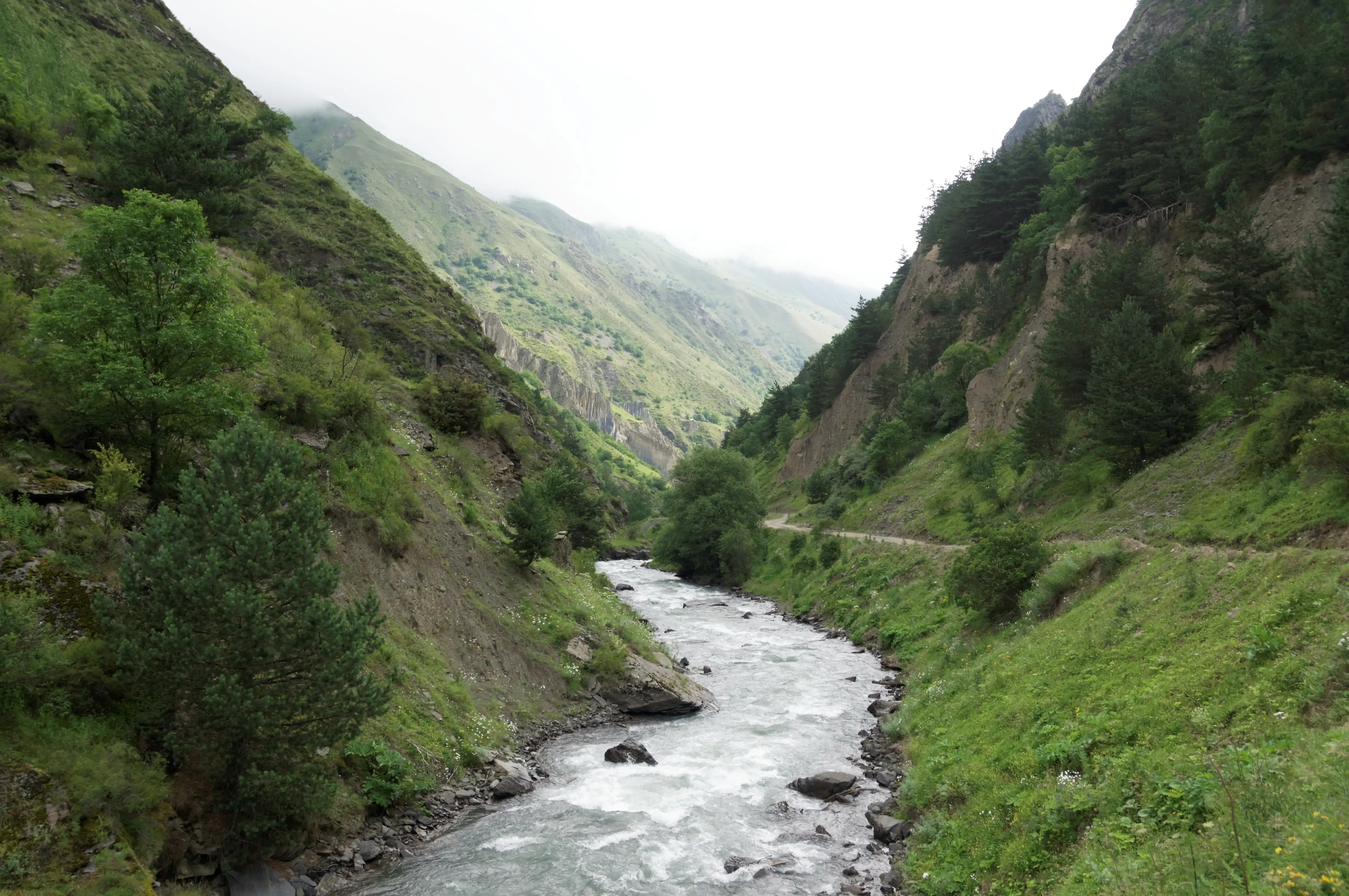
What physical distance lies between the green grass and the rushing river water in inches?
105

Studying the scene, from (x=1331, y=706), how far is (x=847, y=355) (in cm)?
9367

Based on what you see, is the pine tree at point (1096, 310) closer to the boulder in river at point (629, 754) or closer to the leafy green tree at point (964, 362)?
the leafy green tree at point (964, 362)

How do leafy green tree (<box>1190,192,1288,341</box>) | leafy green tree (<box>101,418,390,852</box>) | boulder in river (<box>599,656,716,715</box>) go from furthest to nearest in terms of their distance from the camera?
leafy green tree (<box>1190,192,1288,341</box>) → boulder in river (<box>599,656,716,715</box>) → leafy green tree (<box>101,418,390,852</box>)

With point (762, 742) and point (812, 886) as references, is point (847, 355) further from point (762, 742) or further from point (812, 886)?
point (812, 886)

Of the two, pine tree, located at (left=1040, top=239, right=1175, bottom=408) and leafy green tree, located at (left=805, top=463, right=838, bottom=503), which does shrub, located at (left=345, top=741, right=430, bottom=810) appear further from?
leafy green tree, located at (left=805, top=463, right=838, bottom=503)

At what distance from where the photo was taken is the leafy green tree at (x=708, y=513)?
7231 centimetres

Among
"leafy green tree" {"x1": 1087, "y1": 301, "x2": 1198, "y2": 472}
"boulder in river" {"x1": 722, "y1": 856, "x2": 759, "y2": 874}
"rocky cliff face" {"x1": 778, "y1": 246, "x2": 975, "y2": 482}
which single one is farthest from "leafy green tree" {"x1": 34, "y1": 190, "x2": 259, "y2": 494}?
"rocky cliff face" {"x1": 778, "y1": 246, "x2": 975, "y2": 482}

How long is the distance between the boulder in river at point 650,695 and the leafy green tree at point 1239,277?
32.6 meters

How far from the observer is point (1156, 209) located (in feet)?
172

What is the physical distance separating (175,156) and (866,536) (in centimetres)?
5212

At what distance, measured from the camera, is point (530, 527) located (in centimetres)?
3184

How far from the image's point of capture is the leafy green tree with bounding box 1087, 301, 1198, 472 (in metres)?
34.0

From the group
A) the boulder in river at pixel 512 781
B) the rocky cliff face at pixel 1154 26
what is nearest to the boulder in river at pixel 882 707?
the boulder in river at pixel 512 781

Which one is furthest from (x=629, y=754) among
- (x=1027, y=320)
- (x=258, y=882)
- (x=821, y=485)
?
(x=821, y=485)
